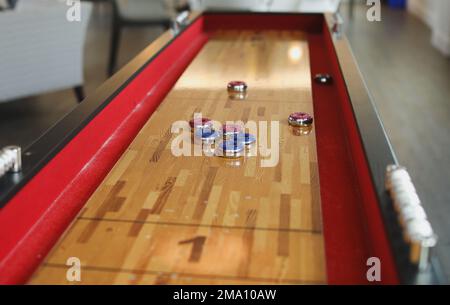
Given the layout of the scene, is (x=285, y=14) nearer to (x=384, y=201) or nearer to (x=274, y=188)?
(x=274, y=188)

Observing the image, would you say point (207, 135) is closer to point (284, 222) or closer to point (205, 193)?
point (205, 193)

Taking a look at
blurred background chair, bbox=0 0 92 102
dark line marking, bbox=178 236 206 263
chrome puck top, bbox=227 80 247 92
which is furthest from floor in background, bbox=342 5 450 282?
blurred background chair, bbox=0 0 92 102

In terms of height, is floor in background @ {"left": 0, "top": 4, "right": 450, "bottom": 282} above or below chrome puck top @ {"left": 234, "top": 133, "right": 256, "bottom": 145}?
below

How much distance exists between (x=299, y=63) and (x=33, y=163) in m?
1.95

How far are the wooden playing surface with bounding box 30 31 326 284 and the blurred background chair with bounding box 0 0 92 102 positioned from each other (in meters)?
2.36

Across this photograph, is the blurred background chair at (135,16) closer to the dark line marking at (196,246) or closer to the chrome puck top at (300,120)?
the chrome puck top at (300,120)

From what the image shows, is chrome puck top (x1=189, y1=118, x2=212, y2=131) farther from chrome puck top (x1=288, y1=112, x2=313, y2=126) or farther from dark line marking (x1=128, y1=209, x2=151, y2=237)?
dark line marking (x1=128, y1=209, x2=151, y2=237)

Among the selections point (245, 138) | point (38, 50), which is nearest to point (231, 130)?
point (245, 138)

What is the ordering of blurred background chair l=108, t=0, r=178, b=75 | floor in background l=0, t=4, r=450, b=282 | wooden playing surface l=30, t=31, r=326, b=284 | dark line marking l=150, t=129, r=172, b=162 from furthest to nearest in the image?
1. blurred background chair l=108, t=0, r=178, b=75
2. floor in background l=0, t=4, r=450, b=282
3. dark line marking l=150, t=129, r=172, b=162
4. wooden playing surface l=30, t=31, r=326, b=284

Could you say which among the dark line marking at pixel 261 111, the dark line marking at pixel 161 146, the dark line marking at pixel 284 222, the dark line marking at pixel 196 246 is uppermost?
the dark line marking at pixel 196 246

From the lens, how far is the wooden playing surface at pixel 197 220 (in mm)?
1347

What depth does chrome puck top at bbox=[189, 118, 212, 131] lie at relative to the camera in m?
2.13

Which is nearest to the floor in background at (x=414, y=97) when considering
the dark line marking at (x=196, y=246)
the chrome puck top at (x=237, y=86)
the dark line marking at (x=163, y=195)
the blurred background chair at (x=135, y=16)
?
the chrome puck top at (x=237, y=86)

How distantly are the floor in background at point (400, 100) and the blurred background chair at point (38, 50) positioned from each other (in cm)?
22
